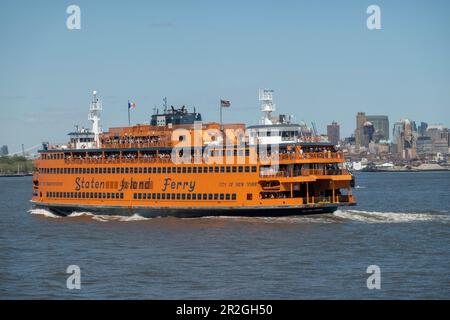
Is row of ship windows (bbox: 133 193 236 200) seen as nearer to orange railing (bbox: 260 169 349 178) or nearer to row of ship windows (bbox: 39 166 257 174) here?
row of ship windows (bbox: 39 166 257 174)

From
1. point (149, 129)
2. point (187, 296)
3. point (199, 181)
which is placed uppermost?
point (149, 129)

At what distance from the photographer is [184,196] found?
54812 millimetres

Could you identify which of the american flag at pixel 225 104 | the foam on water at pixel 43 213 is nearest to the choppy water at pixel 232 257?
the foam on water at pixel 43 213

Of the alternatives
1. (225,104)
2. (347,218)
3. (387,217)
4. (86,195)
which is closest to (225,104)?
(225,104)

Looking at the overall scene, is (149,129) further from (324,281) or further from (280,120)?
(324,281)

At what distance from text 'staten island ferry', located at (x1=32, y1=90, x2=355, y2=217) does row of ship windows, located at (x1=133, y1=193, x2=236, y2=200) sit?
0.07 meters

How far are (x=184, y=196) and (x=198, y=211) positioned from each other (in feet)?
5.50

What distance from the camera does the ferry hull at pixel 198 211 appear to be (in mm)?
51125

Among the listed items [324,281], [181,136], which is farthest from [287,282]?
[181,136]

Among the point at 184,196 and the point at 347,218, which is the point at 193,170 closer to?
the point at 184,196

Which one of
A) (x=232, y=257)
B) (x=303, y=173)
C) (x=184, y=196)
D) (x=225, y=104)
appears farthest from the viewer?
(x=225, y=104)

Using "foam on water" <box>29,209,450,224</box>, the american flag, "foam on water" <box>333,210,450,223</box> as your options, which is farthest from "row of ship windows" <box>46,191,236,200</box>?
the american flag

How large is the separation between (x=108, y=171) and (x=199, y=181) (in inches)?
359

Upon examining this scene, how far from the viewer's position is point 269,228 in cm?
4719
